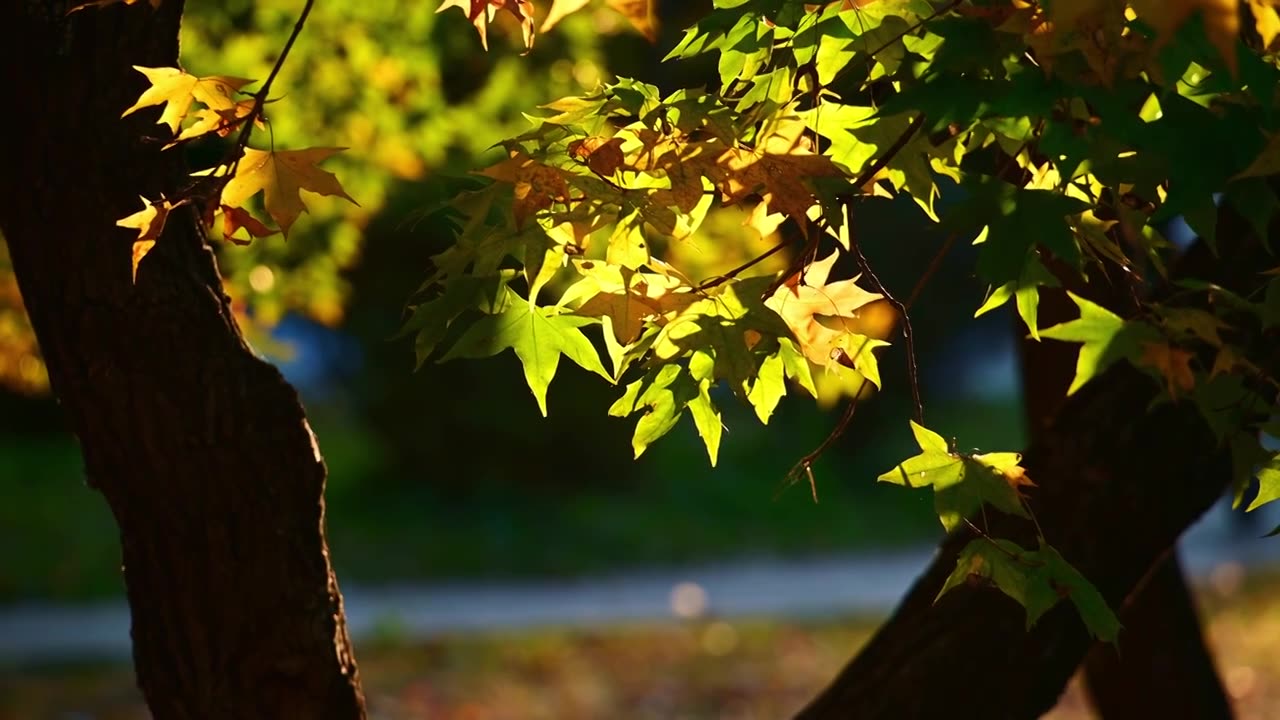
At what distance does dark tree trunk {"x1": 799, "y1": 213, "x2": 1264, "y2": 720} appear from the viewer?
2.82 m

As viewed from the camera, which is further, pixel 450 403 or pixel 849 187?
pixel 450 403

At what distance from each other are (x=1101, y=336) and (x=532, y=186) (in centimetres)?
76

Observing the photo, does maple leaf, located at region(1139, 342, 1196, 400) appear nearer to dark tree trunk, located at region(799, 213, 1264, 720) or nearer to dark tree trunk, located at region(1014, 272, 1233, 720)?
dark tree trunk, located at region(799, 213, 1264, 720)

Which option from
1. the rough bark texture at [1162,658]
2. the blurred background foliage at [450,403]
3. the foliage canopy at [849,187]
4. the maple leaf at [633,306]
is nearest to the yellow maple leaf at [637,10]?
the foliage canopy at [849,187]

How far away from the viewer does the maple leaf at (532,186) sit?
6.07 feet

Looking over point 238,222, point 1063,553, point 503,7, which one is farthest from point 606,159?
point 1063,553

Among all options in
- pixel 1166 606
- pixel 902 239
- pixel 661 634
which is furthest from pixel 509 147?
pixel 902 239

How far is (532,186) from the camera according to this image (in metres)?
1.87

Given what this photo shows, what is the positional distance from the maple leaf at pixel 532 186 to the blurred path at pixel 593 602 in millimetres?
6606

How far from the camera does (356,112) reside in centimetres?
513

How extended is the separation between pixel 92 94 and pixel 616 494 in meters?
9.31

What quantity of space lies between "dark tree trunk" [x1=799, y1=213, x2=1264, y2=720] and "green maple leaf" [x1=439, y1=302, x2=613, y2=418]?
117 centimetres

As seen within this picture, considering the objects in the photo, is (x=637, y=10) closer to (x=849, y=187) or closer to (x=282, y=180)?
(x=849, y=187)

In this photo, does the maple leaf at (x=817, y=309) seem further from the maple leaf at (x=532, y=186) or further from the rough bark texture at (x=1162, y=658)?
the rough bark texture at (x=1162, y=658)
